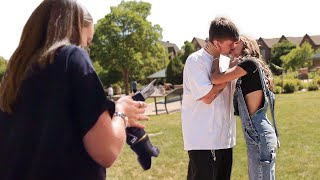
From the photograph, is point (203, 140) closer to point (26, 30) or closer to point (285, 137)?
point (26, 30)

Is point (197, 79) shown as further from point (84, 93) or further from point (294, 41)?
point (294, 41)

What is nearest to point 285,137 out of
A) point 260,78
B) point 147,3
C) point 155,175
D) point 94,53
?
point 155,175

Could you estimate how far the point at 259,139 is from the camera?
4.01 metres

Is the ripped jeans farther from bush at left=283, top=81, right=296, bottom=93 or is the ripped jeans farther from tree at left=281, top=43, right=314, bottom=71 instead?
tree at left=281, top=43, right=314, bottom=71

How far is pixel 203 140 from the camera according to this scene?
13.1 ft

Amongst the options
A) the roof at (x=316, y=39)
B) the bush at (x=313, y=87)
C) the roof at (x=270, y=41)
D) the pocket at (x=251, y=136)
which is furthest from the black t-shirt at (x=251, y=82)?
the roof at (x=316, y=39)

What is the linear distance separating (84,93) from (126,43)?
55.3 meters

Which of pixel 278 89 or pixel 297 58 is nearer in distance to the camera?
pixel 278 89

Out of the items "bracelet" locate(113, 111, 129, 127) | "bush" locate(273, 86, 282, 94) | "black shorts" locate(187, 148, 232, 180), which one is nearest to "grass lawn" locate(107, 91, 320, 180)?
"black shorts" locate(187, 148, 232, 180)

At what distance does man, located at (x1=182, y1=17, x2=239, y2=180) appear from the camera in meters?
3.86

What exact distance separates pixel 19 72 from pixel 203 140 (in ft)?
7.76

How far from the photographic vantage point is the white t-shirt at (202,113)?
12.9 ft

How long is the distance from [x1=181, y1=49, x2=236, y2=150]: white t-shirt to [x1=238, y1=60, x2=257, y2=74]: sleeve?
0.29 meters

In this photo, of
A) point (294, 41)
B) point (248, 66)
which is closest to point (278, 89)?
point (248, 66)
